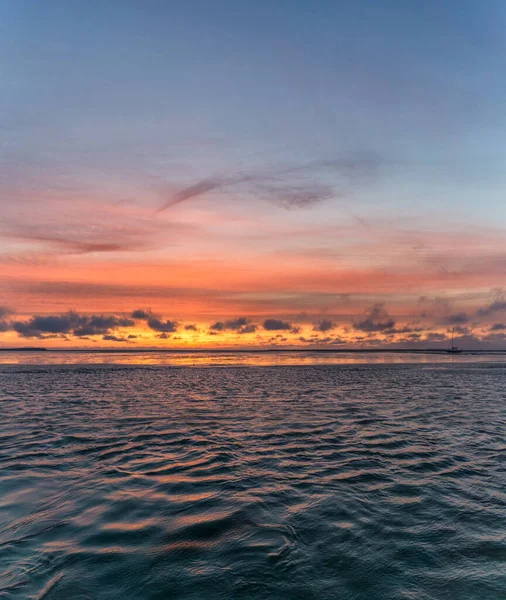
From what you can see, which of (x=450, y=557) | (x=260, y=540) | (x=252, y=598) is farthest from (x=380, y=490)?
(x=252, y=598)

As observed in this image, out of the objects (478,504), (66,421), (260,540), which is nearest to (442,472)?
(478,504)

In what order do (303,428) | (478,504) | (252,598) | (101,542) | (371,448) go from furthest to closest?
(303,428) < (371,448) < (478,504) < (101,542) < (252,598)

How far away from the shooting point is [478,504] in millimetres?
11461

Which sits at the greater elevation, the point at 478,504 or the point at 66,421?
the point at 478,504

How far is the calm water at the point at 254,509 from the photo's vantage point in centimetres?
785

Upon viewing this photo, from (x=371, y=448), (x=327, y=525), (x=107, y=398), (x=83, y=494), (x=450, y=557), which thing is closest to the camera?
(x=450, y=557)

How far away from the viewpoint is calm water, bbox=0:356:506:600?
785cm

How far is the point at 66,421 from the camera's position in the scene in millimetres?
24547

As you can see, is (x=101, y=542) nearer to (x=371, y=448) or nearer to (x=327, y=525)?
(x=327, y=525)

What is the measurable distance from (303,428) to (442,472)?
8.80 metres

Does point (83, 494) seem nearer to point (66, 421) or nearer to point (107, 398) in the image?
point (66, 421)

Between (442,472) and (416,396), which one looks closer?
(442,472)

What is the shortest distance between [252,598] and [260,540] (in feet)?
6.89

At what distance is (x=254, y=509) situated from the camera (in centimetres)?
1116
